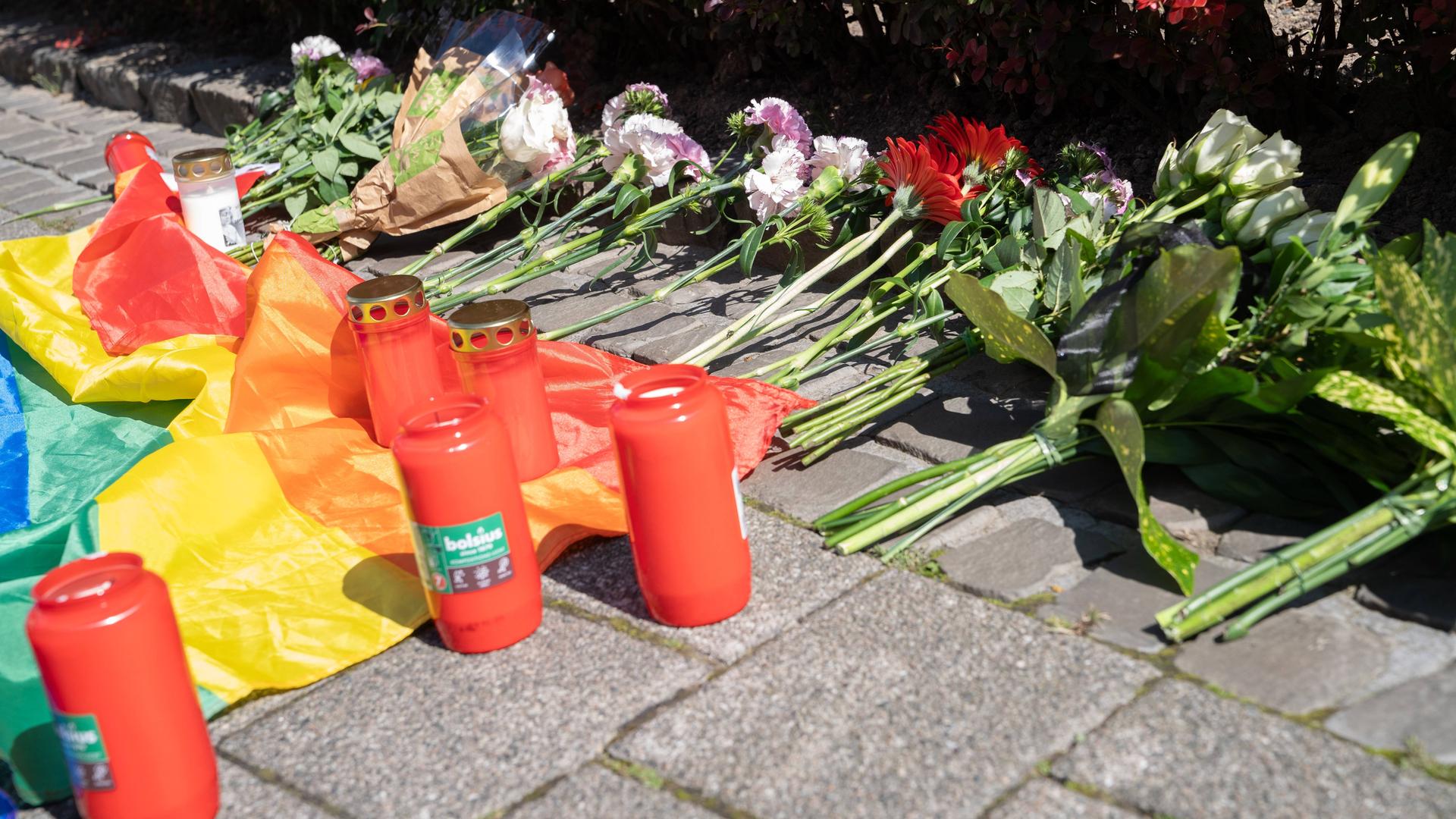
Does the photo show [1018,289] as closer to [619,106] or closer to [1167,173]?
[1167,173]

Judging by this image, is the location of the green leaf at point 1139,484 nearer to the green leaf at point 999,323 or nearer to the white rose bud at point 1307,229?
the green leaf at point 999,323

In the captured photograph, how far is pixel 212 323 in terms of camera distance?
117 inches

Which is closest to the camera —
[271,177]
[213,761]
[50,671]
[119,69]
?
[50,671]

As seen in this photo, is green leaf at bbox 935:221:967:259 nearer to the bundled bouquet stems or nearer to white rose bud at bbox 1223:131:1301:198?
white rose bud at bbox 1223:131:1301:198

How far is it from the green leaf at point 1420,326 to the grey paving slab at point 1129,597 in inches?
15.0

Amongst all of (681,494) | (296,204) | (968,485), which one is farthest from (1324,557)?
(296,204)

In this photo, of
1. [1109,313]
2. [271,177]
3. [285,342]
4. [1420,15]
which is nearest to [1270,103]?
[1420,15]

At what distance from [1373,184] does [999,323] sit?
0.62 m

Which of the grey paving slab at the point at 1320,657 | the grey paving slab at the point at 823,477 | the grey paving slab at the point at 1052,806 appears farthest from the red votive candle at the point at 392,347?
the grey paving slab at the point at 1320,657

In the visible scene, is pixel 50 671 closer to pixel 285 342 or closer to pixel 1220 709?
pixel 285 342

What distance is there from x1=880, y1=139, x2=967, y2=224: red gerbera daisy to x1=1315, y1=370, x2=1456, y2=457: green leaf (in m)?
1.09

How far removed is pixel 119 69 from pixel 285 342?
420 centimetres

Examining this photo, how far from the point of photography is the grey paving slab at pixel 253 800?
1652 millimetres

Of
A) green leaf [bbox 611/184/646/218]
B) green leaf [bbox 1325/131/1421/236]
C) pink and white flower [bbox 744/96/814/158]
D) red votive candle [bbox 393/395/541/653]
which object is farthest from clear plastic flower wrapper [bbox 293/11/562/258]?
green leaf [bbox 1325/131/1421/236]
